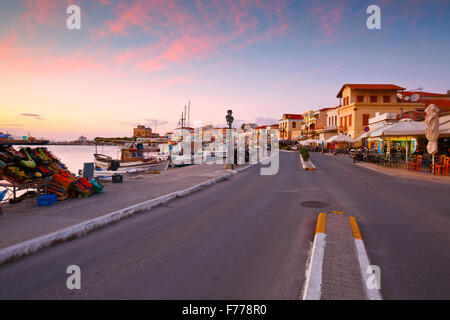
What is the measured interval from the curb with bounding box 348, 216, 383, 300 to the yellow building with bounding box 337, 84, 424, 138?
4346 centimetres

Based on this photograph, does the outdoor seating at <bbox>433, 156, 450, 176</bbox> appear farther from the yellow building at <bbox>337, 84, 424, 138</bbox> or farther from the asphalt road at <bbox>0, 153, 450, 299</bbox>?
the yellow building at <bbox>337, 84, 424, 138</bbox>

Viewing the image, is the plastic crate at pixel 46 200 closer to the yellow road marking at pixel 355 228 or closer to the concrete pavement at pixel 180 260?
the concrete pavement at pixel 180 260

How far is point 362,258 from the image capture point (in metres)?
3.72

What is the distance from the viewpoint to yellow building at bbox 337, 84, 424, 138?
42.7m

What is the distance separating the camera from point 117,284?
10.2 ft

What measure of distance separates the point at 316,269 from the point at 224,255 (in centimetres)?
142

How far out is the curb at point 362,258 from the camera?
9.26 ft

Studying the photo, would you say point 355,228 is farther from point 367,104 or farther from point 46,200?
point 367,104

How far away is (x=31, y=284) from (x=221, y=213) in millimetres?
4195

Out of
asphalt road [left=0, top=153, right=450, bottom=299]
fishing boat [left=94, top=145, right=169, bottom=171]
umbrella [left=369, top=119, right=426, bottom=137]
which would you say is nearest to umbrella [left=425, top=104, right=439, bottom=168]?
umbrella [left=369, top=119, right=426, bottom=137]

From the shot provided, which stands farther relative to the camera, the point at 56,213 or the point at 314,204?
the point at 314,204

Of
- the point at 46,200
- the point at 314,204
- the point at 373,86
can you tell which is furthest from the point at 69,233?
the point at 373,86

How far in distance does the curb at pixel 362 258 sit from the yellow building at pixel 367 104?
143ft
